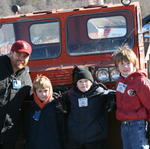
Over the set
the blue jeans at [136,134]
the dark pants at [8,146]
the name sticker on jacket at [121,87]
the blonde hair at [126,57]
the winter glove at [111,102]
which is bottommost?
the dark pants at [8,146]

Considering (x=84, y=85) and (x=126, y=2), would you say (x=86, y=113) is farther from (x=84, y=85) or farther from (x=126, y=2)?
(x=126, y=2)

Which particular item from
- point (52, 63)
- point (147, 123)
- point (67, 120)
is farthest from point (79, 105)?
point (52, 63)

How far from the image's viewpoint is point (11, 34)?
6.26 metres

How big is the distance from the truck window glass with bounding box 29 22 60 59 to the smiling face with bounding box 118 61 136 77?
228 cm

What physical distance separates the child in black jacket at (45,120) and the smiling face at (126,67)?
0.76 m

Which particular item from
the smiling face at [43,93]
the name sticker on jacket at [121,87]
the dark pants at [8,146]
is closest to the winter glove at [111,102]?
the name sticker on jacket at [121,87]

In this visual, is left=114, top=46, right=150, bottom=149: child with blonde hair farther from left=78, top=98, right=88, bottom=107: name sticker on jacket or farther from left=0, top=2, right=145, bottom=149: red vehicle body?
left=0, top=2, right=145, bottom=149: red vehicle body

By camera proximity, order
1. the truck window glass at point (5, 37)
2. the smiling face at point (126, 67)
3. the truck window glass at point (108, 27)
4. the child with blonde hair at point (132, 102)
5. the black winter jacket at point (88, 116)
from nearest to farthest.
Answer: the child with blonde hair at point (132, 102) → the smiling face at point (126, 67) → the black winter jacket at point (88, 116) → the truck window glass at point (108, 27) → the truck window glass at point (5, 37)

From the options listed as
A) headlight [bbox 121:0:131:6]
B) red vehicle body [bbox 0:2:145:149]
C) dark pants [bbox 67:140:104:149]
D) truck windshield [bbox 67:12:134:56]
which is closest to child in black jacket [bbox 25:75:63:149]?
dark pants [bbox 67:140:104:149]

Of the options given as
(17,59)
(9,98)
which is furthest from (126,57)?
(9,98)

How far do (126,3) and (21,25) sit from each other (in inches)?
65.0

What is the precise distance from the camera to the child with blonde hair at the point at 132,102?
144 inches

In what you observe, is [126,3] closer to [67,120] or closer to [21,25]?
[21,25]

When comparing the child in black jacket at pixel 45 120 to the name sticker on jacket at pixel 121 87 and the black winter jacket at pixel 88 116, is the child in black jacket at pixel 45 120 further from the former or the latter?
the name sticker on jacket at pixel 121 87
